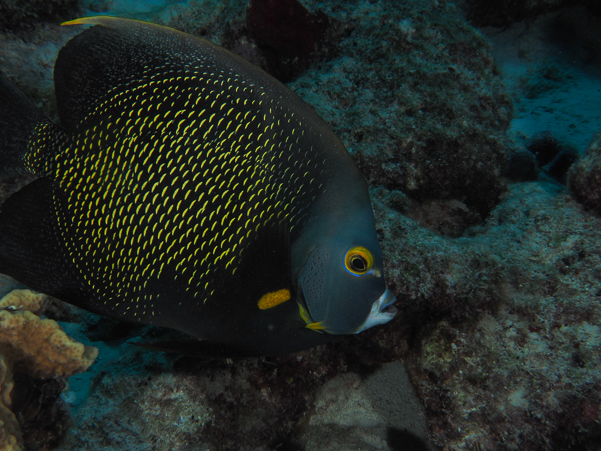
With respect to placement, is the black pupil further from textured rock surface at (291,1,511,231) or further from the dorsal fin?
textured rock surface at (291,1,511,231)

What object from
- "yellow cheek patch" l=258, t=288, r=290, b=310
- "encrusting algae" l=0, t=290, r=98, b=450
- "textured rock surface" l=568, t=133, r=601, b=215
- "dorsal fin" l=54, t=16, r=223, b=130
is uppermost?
"textured rock surface" l=568, t=133, r=601, b=215

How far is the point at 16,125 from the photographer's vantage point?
161 cm

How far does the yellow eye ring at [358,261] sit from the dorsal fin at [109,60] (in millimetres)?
1217

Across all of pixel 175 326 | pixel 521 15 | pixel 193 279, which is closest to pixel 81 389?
pixel 175 326

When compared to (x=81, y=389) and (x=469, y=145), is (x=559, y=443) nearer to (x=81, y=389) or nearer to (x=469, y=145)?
(x=469, y=145)

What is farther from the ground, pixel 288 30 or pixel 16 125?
pixel 288 30

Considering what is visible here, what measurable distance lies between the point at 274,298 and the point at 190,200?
61 cm

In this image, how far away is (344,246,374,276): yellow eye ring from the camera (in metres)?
1.48

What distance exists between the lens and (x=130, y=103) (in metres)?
1.57

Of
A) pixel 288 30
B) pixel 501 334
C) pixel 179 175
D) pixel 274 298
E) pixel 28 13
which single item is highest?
pixel 288 30

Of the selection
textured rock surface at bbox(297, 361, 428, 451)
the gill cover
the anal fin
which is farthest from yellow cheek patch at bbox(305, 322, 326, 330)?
textured rock surface at bbox(297, 361, 428, 451)

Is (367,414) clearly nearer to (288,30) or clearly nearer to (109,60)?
(109,60)

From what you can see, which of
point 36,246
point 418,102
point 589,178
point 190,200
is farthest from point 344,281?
point 589,178

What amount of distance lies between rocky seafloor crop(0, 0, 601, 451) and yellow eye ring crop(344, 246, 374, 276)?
3.91ft
